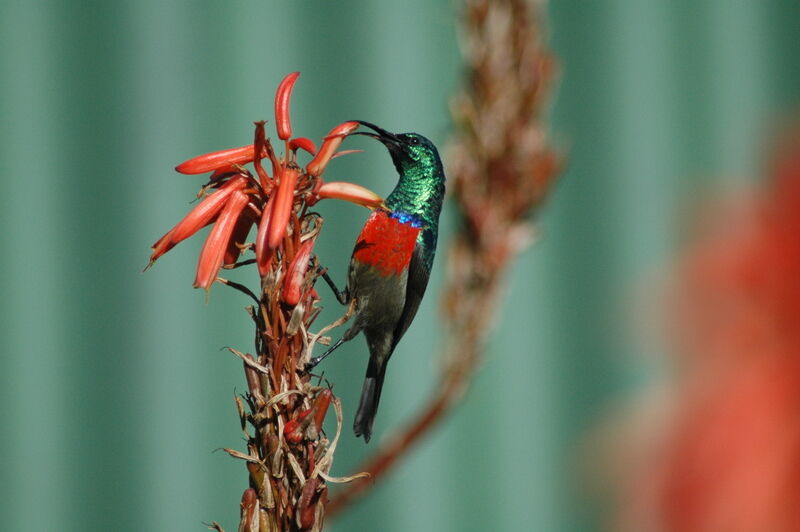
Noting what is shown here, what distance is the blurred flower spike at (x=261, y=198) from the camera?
0.27 m

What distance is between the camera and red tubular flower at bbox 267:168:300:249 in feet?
0.84

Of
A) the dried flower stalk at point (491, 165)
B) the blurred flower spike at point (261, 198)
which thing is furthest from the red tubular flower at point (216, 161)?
the dried flower stalk at point (491, 165)

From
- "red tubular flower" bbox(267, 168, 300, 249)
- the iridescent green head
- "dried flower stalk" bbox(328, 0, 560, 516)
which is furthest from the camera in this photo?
"dried flower stalk" bbox(328, 0, 560, 516)

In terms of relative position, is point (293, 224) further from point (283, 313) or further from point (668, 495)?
point (668, 495)

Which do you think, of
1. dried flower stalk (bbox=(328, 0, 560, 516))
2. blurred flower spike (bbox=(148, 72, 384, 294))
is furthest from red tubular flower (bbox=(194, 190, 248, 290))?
dried flower stalk (bbox=(328, 0, 560, 516))

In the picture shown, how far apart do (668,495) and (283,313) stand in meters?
0.81

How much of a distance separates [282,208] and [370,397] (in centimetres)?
10

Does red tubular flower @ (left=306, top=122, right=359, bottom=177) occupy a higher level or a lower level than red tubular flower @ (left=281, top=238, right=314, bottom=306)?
higher

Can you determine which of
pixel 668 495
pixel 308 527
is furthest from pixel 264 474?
pixel 668 495

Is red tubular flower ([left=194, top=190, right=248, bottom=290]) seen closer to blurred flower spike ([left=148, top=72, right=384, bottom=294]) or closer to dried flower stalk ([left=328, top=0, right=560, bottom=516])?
blurred flower spike ([left=148, top=72, right=384, bottom=294])

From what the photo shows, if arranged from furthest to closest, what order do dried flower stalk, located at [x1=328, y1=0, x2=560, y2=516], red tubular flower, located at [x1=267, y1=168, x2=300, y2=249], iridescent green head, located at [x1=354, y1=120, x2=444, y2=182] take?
dried flower stalk, located at [x1=328, y1=0, x2=560, y2=516] → iridescent green head, located at [x1=354, y1=120, x2=444, y2=182] → red tubular flower, located at [x1=267, y1=168, x2=300, y2=249]

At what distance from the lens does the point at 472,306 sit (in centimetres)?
61

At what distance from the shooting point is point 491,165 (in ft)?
2.01

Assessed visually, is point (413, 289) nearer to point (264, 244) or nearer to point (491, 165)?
point (264, 244)
